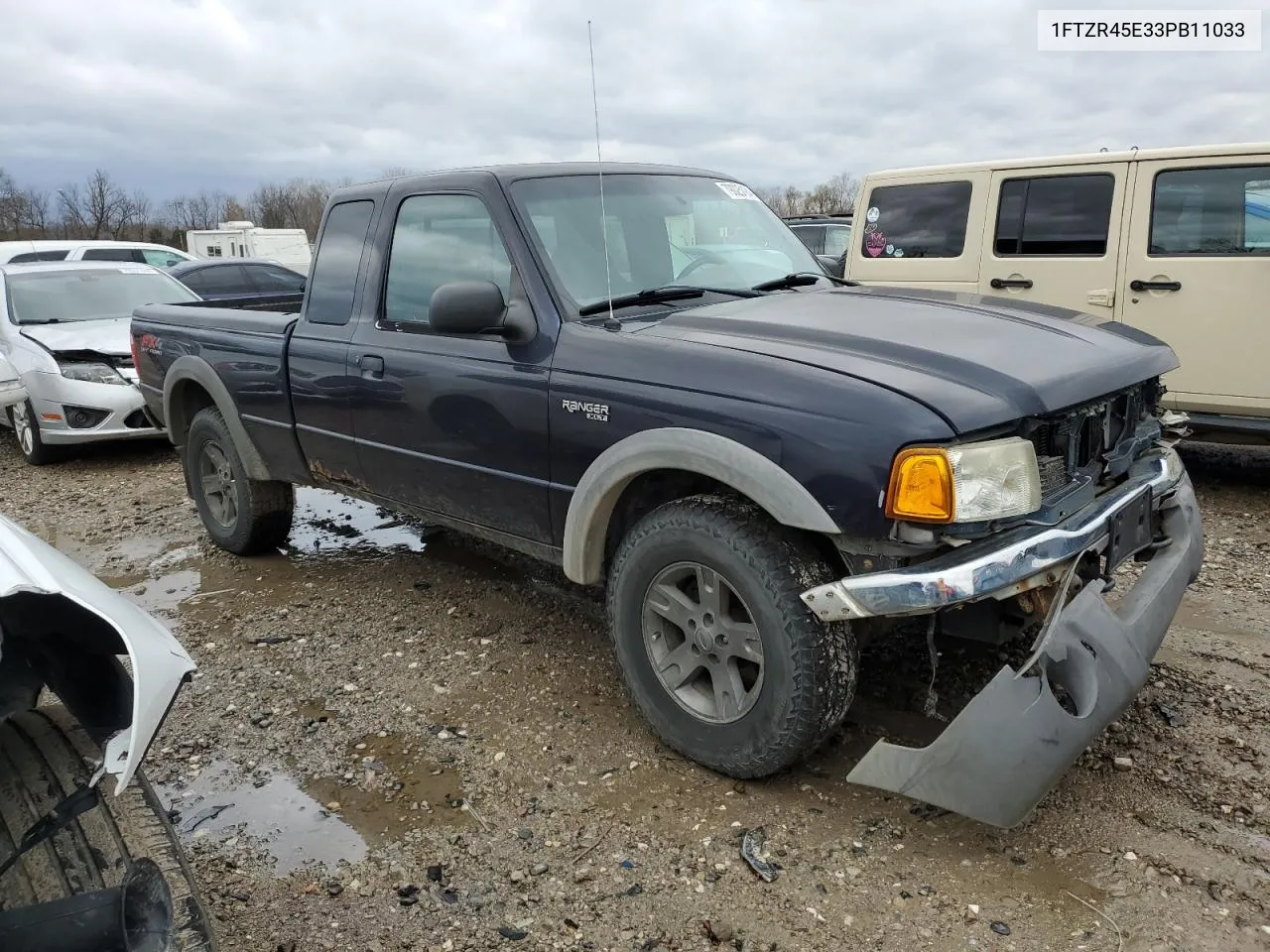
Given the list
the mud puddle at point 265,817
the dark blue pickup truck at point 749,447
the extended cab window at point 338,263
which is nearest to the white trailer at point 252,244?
the extended cab window at point 338,263

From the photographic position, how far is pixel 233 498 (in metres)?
5.26

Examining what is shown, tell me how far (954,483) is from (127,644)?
1.86m

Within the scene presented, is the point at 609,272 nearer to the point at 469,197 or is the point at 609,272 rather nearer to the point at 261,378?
the point at 469,197

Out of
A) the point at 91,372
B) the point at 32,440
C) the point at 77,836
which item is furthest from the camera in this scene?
the point at 32,440

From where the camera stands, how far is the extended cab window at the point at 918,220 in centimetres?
675

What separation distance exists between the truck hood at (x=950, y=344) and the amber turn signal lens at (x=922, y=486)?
0.11m

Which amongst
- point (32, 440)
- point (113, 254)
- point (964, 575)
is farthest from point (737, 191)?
point (113, 254)

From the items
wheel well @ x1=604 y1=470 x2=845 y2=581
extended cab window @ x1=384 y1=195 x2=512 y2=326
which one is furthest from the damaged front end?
extended cab window @ x1=384 y1=195 x2=512 y2=326

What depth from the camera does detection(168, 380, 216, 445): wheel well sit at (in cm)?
525

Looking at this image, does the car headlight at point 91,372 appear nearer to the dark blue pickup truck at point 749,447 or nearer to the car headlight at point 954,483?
the dark blue pickup truck at point 749,447

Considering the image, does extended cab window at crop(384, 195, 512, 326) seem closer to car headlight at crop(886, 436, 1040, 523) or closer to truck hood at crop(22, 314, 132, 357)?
car headlight at crop(886, 436, 1040, 523)

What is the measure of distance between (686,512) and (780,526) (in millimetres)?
294

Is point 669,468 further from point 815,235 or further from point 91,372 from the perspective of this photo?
point 815,235

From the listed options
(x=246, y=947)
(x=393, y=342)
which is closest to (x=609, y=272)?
(x=393, y=342)
